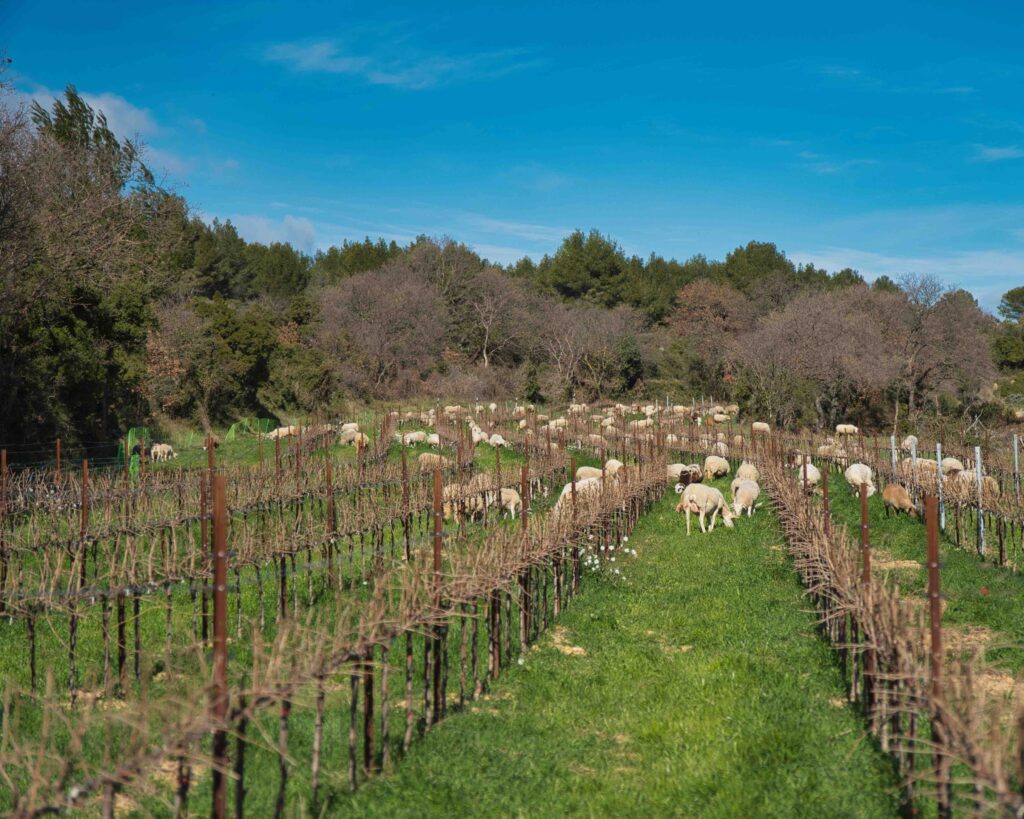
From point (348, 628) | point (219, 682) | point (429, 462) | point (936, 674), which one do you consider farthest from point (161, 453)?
point (936, 674)

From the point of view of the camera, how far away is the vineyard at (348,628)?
210 inches

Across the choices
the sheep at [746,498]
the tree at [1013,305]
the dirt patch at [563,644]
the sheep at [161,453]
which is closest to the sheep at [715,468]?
the sheep at [746,498]

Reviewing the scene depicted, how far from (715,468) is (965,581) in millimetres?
13143

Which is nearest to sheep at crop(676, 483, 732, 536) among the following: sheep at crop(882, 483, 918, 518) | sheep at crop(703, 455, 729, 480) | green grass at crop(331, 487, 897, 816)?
sheep at crop(882, 483, 918, 518)

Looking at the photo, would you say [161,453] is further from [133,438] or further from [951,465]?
[951,465]

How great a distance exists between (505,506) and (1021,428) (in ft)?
97.6

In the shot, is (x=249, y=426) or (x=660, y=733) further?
(x=249, y=426)

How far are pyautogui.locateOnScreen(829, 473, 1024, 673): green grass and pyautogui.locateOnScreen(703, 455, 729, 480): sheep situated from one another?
678cm

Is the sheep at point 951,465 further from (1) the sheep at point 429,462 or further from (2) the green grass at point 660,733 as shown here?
(1) the sheep at point 429,462

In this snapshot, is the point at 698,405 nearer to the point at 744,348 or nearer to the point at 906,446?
the point at 744,348

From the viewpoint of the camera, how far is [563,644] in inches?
412

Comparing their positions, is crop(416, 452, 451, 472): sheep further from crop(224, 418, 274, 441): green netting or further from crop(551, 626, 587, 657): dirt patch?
crop(224, 418, 274, 441): green netting

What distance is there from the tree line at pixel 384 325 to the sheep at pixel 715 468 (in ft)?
50.4

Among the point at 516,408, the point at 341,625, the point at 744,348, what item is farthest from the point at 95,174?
the point at 744,348
